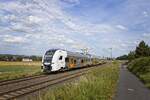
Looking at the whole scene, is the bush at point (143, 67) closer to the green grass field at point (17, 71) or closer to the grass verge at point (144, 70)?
the grass verge at point (144, 70)

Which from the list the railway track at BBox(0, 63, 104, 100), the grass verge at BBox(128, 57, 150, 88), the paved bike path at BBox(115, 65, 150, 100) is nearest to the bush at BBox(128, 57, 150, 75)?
the grass verge at BBox(128, 57, 150, 88)

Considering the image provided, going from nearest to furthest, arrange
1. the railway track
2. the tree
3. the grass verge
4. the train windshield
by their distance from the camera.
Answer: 1. the railway track
2. the grass verge
3. the train windshield
4. the tree

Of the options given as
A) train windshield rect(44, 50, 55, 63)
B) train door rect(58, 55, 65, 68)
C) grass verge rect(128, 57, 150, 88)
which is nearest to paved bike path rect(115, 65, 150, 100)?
grass verge rect(128, 57, 150, 88)

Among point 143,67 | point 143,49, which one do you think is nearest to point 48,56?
point 143,67

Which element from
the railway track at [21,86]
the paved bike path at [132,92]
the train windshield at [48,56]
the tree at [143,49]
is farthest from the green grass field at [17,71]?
the tree at [143,49]

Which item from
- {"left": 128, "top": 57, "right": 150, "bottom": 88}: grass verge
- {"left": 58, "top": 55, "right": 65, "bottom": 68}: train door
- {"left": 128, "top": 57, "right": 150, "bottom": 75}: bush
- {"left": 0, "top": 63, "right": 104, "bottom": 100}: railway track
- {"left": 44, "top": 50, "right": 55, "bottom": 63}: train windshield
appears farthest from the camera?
{"left": 58, "top": 55, "right": 65, "bottom": 68}: train door

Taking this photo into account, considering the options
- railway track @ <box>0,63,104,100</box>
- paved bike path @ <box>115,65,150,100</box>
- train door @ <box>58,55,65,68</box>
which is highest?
train door @ <box>58,55,65,68</box>

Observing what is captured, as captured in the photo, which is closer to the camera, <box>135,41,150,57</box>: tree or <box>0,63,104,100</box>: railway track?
<box>0,63,104,100</box>: railway track

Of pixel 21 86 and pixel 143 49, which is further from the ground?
pixel 143 49

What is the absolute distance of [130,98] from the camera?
1433 cm

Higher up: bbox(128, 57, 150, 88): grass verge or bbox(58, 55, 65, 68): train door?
bbox(58, 55, 65, 68): train door

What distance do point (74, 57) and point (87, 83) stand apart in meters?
34.7

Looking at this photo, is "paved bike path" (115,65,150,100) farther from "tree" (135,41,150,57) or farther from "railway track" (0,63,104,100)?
"tree" (135,41,150,57)

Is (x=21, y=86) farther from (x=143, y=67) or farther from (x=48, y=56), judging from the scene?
(x=143, y=67)
